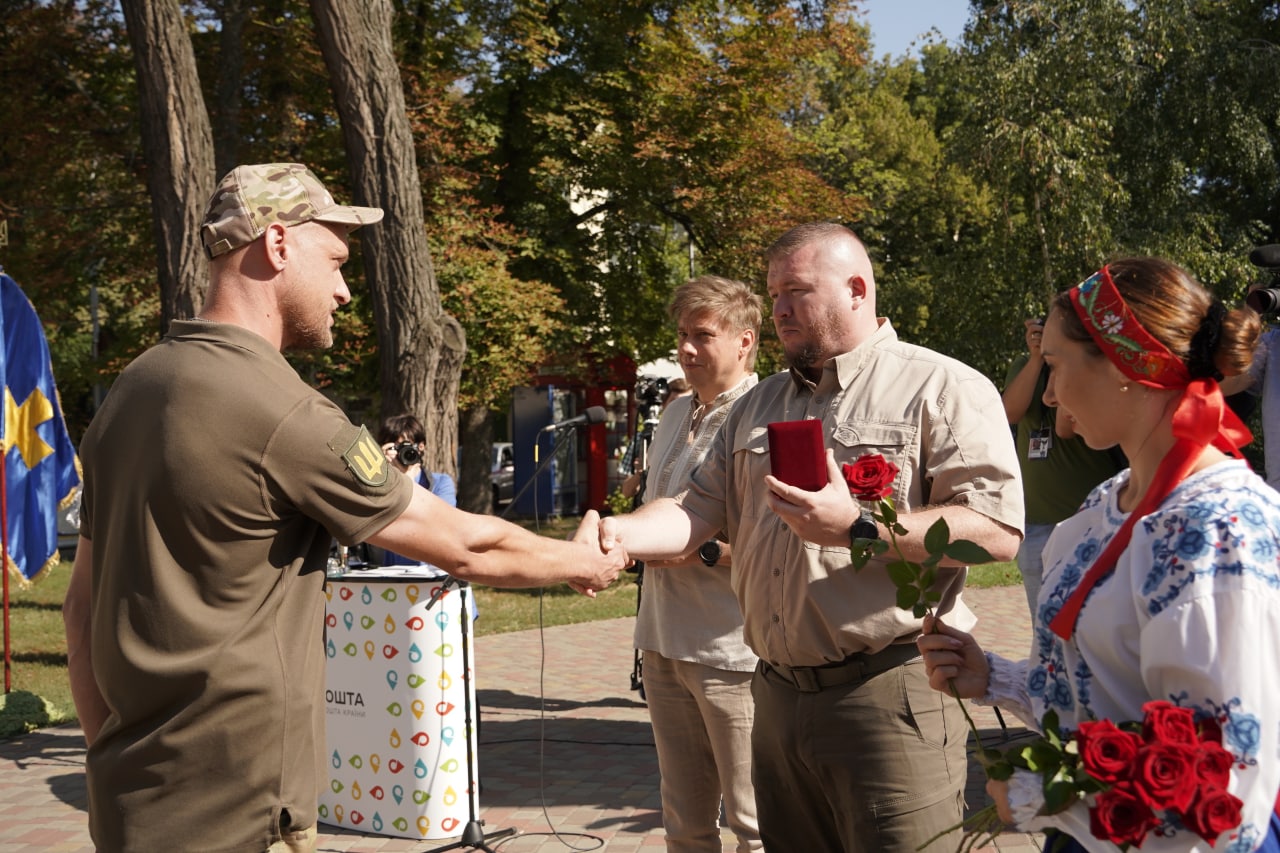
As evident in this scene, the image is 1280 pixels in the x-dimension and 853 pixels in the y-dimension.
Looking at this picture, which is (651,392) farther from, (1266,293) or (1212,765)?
(1212,765)

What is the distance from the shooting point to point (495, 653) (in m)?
11.4

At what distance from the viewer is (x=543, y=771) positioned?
721cm

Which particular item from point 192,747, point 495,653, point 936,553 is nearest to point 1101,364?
point 936,553

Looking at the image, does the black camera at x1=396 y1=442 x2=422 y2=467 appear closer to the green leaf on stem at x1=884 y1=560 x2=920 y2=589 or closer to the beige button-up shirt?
the beige button-up shirt

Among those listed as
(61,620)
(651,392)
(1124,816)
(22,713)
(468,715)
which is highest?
(651,392)

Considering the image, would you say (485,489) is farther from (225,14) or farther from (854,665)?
(854,665)

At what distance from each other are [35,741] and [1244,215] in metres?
23.4

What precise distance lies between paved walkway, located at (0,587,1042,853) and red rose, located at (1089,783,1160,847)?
335 cm

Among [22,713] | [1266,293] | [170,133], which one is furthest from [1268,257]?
[22,713]

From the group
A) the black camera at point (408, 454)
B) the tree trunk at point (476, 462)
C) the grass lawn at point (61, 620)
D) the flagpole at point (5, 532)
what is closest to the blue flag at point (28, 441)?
the flagpole at point (5, 532)

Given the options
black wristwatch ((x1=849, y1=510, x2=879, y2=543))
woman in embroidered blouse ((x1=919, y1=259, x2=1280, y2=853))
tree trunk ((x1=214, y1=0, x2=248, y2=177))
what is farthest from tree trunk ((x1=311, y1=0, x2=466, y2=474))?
woman in embroidered blouse ((x1=919, y1=259, x2=1280, y2=853))

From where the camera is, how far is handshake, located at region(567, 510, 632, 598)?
11.1ft

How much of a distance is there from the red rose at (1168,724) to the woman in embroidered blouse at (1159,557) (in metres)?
0.10

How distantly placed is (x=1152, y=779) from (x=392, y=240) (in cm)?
965
